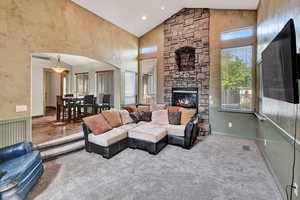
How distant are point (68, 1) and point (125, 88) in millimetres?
3264

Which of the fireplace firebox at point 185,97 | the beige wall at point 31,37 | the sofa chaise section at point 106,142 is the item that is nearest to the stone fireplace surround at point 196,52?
the fireplace firebox at point 185,97

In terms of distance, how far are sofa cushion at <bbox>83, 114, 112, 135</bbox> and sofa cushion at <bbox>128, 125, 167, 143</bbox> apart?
624mm

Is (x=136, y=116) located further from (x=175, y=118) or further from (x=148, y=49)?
(x=148, y=49)

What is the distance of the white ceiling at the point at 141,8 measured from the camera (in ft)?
13.3

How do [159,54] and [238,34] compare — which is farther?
[159,54]

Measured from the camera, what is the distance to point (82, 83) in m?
8.07

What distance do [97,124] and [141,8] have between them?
4.02 metres

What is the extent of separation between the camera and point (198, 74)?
5102 mm

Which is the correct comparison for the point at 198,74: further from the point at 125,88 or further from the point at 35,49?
the point at 35,49

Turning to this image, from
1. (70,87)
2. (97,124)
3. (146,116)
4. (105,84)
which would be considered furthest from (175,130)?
(70,87)

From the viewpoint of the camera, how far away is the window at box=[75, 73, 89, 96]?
311 inches

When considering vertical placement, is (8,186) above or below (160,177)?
above

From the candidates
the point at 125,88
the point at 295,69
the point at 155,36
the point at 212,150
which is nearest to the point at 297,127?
the point at 295,69

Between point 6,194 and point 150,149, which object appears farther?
point 150,149
